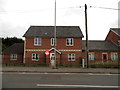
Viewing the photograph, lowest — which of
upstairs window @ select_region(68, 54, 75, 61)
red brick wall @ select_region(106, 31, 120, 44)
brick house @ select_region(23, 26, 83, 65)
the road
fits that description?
the road

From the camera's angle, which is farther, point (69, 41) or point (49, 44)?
point (69, 41)

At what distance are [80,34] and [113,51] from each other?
8937 millimetres

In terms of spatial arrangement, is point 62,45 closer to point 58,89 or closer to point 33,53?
point 33,53

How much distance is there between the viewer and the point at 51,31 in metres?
39.1

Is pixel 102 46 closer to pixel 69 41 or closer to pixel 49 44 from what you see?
pixel 69 41

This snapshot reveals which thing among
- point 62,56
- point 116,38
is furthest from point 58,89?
point 116,38

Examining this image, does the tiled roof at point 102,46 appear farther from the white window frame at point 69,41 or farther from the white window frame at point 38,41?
the white window frame at point 38,41

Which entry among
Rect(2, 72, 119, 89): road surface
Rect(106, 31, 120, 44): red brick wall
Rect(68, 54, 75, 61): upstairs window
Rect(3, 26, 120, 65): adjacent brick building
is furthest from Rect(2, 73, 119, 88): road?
Rect(106, 31, 120, 44): red brick wall

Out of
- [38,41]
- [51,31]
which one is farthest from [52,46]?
[51,31]

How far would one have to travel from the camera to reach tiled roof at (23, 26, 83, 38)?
3788 centimetres

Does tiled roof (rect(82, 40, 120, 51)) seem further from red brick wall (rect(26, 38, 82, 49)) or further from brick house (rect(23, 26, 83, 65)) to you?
brick house (rect(23, 26, 83, 65))

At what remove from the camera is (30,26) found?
40.7 meters

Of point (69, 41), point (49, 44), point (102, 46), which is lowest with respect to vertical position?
point (102, 46)

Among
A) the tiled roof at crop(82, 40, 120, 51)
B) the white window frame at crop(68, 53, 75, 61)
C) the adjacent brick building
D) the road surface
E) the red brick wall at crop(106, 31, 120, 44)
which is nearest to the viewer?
the road surface
